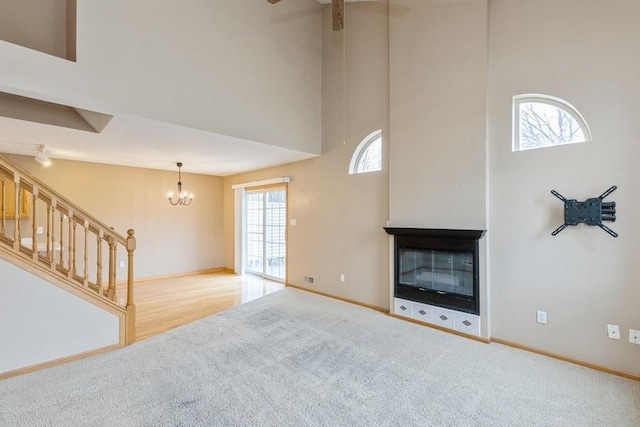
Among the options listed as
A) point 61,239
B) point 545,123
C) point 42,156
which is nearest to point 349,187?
point 545,123

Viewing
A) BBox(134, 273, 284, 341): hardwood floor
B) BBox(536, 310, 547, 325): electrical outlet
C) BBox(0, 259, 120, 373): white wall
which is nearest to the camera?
BBox(0, 259, 120, 373): white wall

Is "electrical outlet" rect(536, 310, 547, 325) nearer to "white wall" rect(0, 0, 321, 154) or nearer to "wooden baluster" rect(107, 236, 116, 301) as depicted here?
"white wall" rect(0, 0, 321, 154)

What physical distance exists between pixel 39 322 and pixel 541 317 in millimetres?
4866

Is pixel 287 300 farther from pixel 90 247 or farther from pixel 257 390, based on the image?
pixel 90 247

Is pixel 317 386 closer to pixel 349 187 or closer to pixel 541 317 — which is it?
pixel 541 317

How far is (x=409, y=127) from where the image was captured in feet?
12.7

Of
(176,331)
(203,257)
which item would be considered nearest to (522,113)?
(176,331)

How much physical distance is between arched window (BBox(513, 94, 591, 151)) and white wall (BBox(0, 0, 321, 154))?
9.56 ft

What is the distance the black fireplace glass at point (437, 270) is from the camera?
11.2 ft

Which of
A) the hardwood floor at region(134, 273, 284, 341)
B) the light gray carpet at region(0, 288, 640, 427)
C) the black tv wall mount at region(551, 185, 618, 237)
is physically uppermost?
→ the black tv wall mount at region(551, 185, 618, 237)

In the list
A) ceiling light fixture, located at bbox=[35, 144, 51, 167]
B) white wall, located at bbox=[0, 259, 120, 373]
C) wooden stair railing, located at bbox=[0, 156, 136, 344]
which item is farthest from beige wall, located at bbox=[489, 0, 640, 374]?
ceiling light fixture, located at bbox=[35, 144, 51, 167]

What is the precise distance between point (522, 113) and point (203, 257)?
680 cm

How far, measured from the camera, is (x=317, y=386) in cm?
238

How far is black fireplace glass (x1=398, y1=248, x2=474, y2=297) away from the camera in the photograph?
342 centimetres
